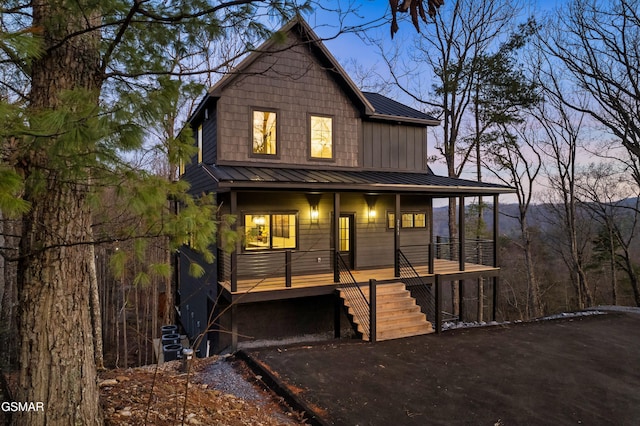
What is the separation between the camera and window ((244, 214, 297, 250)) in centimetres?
1015

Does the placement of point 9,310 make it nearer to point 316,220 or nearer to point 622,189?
point 316,220

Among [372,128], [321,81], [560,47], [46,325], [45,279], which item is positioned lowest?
[46,325]

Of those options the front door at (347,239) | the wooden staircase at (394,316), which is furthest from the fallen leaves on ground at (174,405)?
the front door at (347,239)

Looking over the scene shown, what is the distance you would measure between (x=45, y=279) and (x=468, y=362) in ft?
21.5

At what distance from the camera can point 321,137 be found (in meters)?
11.1

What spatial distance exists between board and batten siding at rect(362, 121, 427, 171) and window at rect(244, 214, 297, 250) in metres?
3.17

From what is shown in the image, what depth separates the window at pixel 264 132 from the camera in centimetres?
1020

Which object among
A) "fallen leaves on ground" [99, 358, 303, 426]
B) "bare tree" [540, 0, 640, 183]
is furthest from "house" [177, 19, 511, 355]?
"bare tree" [540, 0, 640, 183]

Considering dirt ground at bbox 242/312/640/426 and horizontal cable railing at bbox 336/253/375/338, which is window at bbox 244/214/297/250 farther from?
dirt ground at bbox 242/312/640/426

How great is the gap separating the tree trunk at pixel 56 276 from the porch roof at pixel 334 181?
4.67 m

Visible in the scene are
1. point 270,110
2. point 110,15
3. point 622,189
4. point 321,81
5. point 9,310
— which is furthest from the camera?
point 622,189

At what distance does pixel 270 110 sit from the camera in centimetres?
1028

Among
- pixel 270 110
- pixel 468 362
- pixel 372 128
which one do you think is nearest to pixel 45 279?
pixel 468 362

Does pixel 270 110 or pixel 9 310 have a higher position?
pixel 270 110
